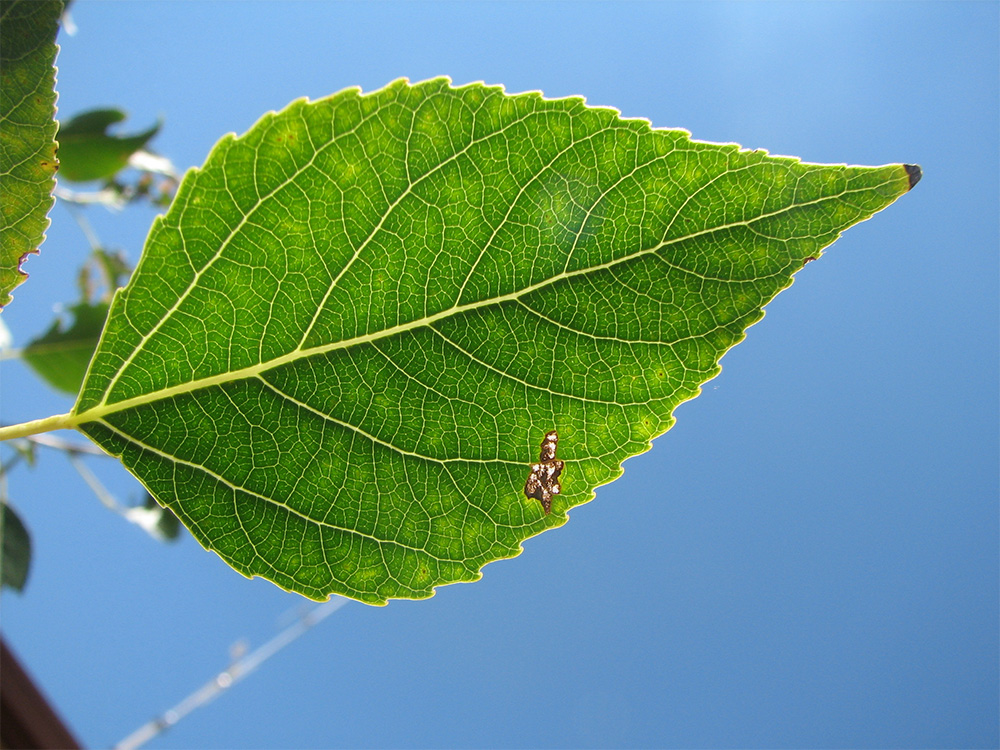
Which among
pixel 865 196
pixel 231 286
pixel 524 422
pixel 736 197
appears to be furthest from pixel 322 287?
pixel 865 196

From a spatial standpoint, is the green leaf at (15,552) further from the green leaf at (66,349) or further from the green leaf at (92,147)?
the green leaf at (92,147)

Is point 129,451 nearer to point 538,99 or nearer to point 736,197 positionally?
point 538,99

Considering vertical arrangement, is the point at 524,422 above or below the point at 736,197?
below

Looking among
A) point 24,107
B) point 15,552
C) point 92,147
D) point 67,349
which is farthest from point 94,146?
point 24,107

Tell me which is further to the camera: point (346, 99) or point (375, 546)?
point (375, 546)

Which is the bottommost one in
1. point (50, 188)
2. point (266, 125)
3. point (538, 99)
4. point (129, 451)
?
point (129, 451)
